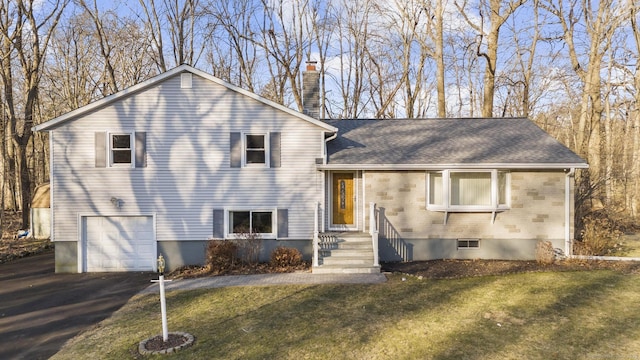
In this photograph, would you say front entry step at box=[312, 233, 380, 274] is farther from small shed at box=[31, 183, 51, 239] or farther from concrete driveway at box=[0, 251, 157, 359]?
small shed at box=[31, 183, 51, 239]

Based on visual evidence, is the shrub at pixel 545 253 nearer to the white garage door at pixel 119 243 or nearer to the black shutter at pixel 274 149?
the black shutter at pixel 274 149

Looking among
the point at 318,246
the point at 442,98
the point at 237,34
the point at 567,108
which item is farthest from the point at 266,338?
the point at 567,108

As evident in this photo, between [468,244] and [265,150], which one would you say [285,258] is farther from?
[468,244]

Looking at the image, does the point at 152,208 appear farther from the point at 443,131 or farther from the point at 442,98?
the point at 442,98

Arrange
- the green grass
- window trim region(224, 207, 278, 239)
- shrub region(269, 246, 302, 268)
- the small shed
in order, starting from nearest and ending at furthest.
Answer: the green grass
shrub region(269, 246, 302, 268)
window trim region(224, 207, 278, 239)
the small shed

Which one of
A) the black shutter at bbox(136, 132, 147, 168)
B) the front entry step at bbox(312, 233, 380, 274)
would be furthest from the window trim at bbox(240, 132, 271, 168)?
the black shutter at bbox(136, 132, 147, 168)

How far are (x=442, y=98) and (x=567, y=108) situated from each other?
53.7 feet

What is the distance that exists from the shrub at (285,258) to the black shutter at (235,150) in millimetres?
2950

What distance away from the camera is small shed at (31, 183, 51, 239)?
56.1 feet

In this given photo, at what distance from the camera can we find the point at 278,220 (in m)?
11.9

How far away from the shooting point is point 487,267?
11.0 metres

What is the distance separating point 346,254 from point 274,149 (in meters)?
3.91

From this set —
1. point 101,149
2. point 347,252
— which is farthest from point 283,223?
point 101,149

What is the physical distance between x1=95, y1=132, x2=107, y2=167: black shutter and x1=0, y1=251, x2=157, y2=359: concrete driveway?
133 inches
